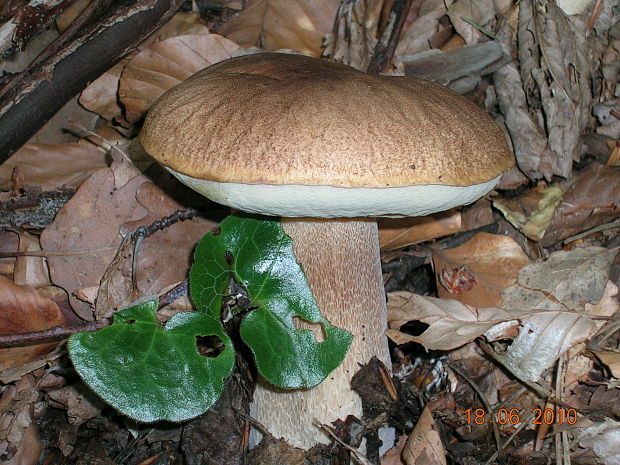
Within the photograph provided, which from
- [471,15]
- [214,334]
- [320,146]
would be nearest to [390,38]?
[471,15]

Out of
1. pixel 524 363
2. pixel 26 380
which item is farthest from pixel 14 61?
pixel 524 363

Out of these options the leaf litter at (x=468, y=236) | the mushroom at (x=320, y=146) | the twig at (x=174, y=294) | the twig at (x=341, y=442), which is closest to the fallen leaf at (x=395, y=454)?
the leaf litter at (x=468, y=236)

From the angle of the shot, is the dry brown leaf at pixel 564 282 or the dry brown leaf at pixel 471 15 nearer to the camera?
the dry brown leaf at pixel 564 282

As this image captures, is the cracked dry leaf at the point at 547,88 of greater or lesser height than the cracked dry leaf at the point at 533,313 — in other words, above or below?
above

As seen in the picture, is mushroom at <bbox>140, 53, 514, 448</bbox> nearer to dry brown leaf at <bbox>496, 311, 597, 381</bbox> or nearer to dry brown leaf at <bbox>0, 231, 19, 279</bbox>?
dry brown leaf at <bbox>496, 311, 597, 381</bbox>

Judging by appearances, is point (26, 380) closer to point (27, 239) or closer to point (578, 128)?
point (27, 239)

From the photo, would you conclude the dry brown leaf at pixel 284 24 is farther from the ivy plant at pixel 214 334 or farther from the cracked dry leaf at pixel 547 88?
the ivy plant at pixel 214 334

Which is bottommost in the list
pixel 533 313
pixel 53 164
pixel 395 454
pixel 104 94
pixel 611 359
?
→ pixel 395 454

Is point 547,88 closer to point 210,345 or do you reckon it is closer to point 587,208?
point 587,208
